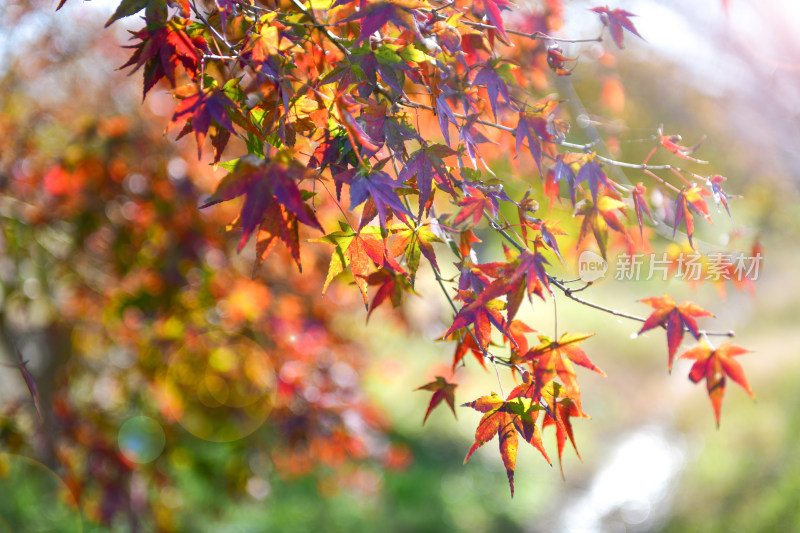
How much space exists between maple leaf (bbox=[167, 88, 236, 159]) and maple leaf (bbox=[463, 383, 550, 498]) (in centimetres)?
77

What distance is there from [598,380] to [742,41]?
265 inches

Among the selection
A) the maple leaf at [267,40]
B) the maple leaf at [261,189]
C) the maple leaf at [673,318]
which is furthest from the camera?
the maple leaf at [673,318]

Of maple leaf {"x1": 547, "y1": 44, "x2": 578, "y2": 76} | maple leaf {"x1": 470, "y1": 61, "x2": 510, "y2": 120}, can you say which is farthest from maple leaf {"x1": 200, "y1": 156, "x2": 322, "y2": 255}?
maple leaf {"x1": 547, "y1": 44, "x2": 578, "y2": 76}

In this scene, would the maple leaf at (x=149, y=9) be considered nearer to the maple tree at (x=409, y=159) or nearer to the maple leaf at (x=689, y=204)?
the maple tree at (x=409, y=159)

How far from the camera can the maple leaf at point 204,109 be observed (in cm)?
114

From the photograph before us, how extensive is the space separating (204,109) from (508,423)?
91 cm

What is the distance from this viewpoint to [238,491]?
322 centimetres

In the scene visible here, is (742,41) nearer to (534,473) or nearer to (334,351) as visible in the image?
(534,473)

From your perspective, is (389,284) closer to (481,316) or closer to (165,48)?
(481,316)

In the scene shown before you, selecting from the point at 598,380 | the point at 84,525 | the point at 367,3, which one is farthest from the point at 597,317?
the point at 367,3

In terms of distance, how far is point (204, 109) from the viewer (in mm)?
1147

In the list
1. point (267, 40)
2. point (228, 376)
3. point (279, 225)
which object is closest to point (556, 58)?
point (267, 40)

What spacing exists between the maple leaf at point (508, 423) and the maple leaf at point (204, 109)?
773mm

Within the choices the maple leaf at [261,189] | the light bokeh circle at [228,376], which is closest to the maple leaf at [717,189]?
the maple leaf at [261,189]
